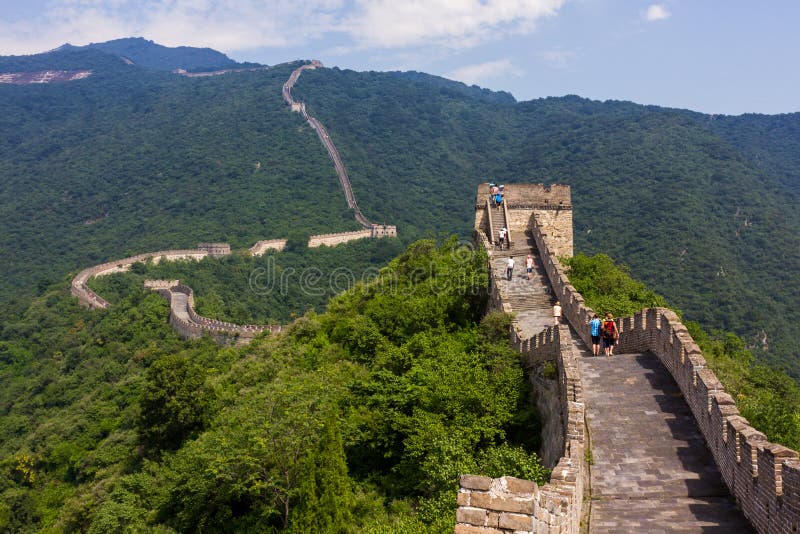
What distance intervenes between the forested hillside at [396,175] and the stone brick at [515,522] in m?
45.9

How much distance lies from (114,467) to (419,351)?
18981 mm

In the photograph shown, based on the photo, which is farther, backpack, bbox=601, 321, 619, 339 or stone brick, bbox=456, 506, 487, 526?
backpack, bbox=601, 321, 619, 339

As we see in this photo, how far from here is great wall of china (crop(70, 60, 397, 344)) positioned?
190 ft

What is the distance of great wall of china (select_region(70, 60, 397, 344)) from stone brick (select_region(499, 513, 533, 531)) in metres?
50.5

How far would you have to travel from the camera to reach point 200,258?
90.3 meters

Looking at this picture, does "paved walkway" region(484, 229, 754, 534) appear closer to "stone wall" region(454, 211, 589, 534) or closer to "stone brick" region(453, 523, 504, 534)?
"stone wall" region(454, 211, 589, 534)

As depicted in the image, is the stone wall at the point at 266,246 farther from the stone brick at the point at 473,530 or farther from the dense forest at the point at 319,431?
the stone brick at the point at 473,530

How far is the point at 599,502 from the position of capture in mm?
10477

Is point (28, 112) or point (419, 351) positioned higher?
point (28, 112)

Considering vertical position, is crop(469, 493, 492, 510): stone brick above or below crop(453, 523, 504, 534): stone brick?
above

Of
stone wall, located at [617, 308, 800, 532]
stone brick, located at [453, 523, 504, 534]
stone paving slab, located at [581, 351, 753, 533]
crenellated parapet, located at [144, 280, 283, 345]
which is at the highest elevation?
stone brick, located at [453, 523, 504, 534]

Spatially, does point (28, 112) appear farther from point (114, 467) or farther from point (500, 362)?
point (500, 362)

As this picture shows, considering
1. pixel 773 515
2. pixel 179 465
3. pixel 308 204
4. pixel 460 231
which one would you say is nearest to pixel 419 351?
pixel 179 465

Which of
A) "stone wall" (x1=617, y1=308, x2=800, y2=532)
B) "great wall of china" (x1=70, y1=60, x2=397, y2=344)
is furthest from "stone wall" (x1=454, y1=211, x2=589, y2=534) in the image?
"great wall of china" (x1=70, y1=60, x2=397, y2=344)
